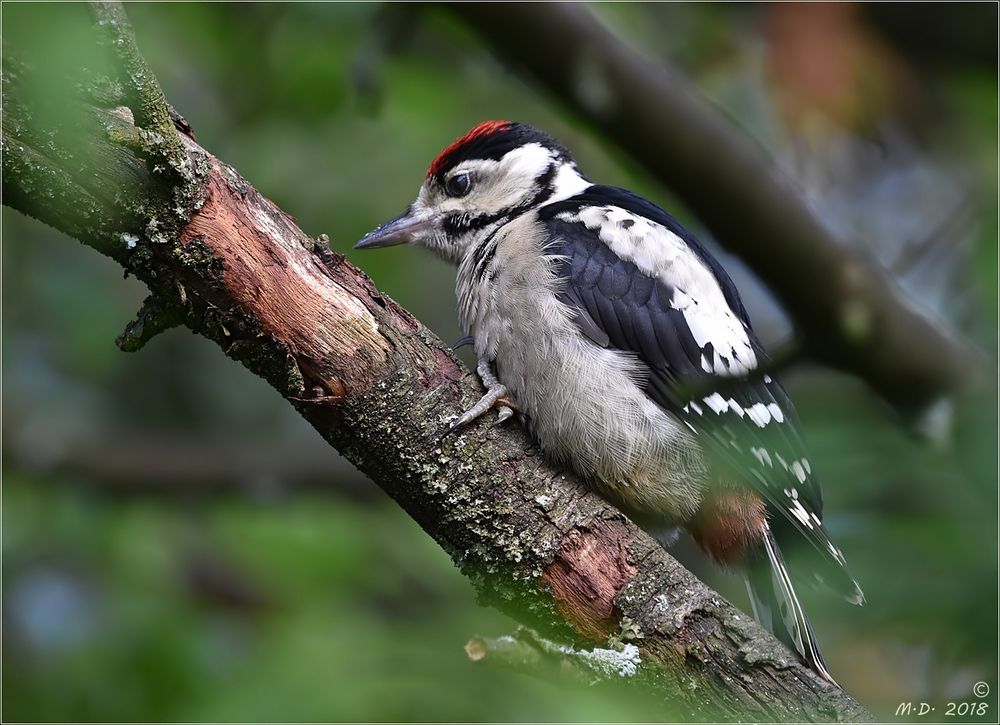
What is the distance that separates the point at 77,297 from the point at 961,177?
4.37 metres

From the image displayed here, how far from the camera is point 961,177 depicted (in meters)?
5.20

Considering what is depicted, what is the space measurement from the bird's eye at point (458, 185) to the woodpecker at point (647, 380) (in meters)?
0.47

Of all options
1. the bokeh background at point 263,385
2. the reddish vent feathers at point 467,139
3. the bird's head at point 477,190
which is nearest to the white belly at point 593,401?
the bokeh background at point 263,385

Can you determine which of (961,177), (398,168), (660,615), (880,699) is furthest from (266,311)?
(961,177)

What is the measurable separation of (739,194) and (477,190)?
3.03ft

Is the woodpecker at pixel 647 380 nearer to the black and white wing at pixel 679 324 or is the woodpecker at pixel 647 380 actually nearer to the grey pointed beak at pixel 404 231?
the black and white wing at pixel 679 324

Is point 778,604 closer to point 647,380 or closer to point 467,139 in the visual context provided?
point 647,380

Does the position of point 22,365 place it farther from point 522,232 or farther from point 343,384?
point 343,384

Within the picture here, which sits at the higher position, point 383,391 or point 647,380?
point 647,380

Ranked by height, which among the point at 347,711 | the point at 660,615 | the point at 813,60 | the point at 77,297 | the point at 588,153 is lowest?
the point at 77,297

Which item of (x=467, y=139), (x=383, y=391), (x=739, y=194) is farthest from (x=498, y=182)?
(x=383, y=391)

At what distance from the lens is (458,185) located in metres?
3.69

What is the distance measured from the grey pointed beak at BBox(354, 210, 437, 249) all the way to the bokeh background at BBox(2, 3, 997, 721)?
0.40 meters

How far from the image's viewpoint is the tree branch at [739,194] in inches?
134
